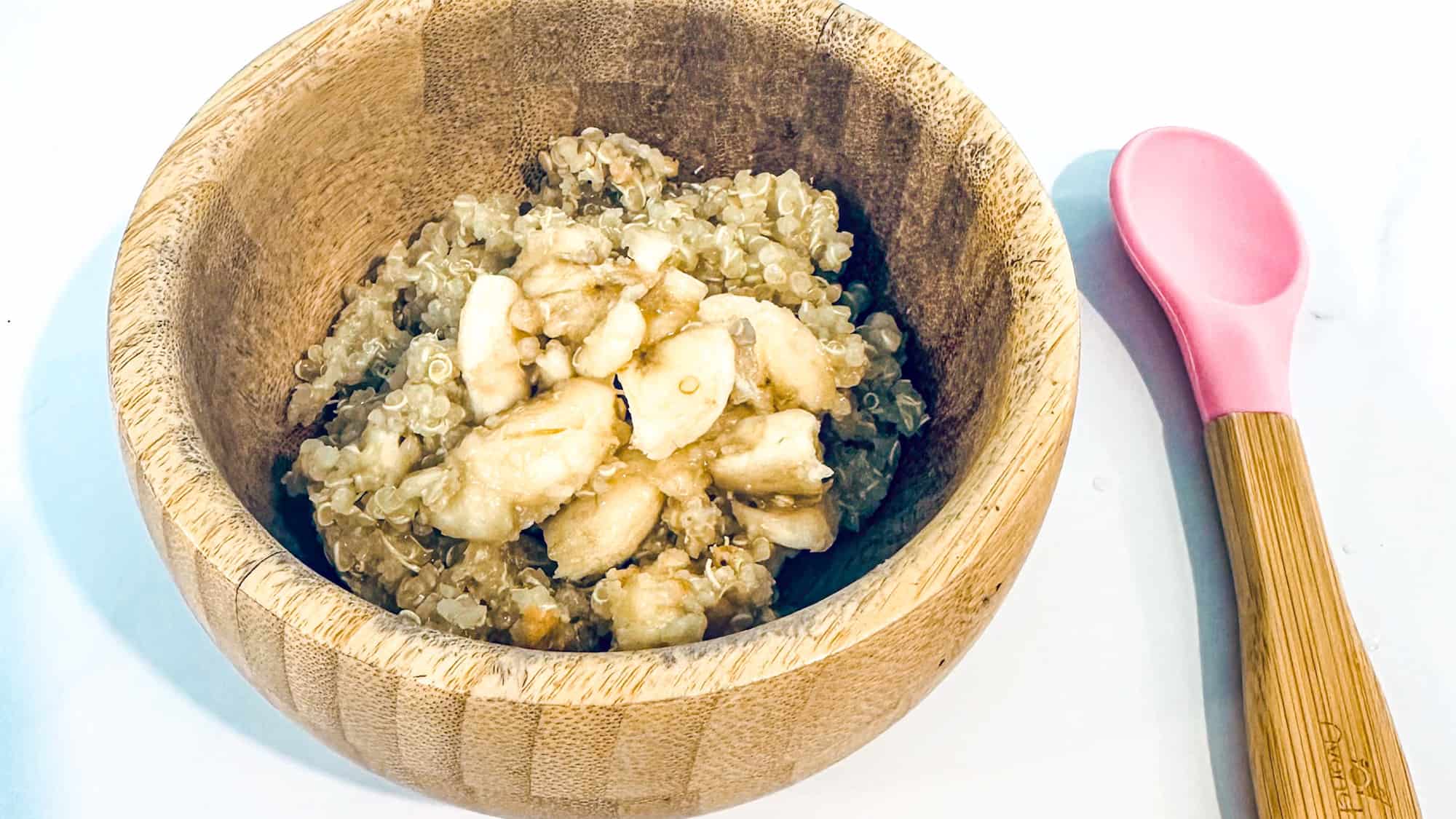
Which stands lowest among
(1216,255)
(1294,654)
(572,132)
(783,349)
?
(1294,654)

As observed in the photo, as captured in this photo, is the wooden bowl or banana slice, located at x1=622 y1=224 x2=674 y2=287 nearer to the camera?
the wooden bowl

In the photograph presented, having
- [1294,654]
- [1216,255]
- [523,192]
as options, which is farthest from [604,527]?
[1216,255]

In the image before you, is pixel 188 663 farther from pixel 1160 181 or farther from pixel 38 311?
pixel 1160 181

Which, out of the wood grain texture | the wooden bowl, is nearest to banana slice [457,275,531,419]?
the wooden bowl

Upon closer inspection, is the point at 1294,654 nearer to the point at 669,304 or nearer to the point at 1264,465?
the point at 1264,465

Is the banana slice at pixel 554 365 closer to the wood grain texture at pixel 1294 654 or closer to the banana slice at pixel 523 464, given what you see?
the banana slice at pixel 523 464

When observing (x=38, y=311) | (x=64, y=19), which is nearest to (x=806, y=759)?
(x=38, y=311)

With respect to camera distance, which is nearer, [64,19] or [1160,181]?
[1160,181]

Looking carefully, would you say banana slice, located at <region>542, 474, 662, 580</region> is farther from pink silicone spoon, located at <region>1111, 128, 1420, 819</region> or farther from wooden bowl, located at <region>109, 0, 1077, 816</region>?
pink silicone spoon, located at <region>1111, 128, 1420, 819</region>
